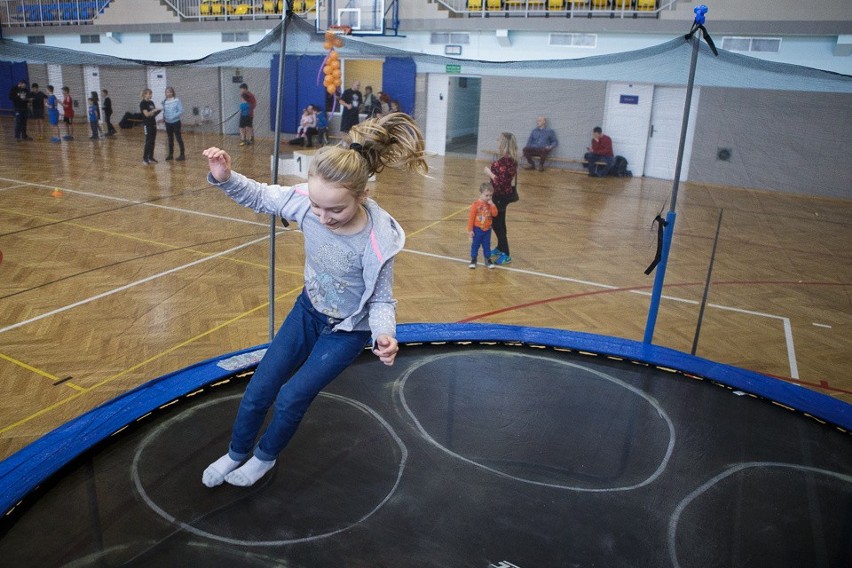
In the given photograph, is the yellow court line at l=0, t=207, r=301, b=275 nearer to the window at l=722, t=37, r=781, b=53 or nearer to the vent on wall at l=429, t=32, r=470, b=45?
the vent on wall at l=429, t=32, r=470, b=45

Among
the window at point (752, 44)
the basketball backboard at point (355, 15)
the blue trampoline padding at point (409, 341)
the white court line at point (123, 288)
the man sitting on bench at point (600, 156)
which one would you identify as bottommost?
the white court line at point (123, 288)

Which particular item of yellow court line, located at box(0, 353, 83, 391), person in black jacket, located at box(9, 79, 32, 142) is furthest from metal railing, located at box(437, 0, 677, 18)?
yellow court line, located at box(0, 353, 83, 391)

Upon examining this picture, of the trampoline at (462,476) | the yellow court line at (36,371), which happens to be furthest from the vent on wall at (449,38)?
the yellow court line at (36,371)

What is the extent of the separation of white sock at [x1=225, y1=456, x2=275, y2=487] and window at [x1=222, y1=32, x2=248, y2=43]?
11778mm

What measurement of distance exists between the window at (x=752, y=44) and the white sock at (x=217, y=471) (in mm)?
9131

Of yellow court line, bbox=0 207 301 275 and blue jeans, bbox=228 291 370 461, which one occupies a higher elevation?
blue jeans, bbox=228 291 370 461

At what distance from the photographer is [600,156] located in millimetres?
6035

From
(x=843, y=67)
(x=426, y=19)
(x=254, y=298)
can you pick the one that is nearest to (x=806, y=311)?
(x=254, y=298)

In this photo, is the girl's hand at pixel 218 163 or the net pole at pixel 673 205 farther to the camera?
the net pole at pixel 673 205

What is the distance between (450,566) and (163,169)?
374cm

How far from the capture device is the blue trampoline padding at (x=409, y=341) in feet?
6.23

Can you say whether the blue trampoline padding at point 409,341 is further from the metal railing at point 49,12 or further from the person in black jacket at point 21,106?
the metal railing at point 49,12

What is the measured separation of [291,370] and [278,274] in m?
2.76

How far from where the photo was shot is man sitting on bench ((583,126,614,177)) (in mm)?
5770
